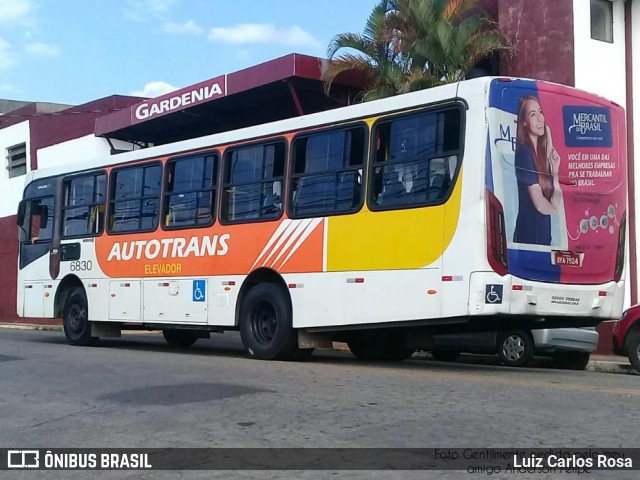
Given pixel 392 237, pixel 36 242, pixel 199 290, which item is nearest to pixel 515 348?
pixel 392 237

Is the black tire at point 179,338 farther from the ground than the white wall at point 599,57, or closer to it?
closer to it

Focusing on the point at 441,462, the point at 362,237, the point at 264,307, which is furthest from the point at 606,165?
the point at 441,462

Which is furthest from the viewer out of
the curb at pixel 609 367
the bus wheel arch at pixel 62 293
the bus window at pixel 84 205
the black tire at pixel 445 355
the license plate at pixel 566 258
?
the bus wheel arch at pixel 62 293

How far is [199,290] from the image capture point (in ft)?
44.3

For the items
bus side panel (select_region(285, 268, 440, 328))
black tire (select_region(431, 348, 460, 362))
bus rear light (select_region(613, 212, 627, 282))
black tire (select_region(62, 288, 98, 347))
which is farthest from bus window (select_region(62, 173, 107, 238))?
bus rear light (select_region(613, 212, 627, 282))

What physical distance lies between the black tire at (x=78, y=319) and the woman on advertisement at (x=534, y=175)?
368 inches

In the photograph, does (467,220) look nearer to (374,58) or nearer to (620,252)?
(620,252)

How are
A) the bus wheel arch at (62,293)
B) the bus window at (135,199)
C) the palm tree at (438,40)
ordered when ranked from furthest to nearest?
the palm tree at (438,40) → the bus wheel arch at (62,293) → the bus window at (135,199)

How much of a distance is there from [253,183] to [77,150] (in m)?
19.7

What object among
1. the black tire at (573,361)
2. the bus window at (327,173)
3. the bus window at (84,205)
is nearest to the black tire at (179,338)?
the bus window at (84,205)

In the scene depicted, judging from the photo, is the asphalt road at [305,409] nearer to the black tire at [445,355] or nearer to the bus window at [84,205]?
the black tire at [445,355]

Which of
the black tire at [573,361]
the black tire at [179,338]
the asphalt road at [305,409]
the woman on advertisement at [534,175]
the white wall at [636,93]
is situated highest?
the white wall at [636,93]

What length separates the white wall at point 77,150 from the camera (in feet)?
96.6

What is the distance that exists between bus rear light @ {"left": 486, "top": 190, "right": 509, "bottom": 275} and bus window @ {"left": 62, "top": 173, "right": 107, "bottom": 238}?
28.2 ft
